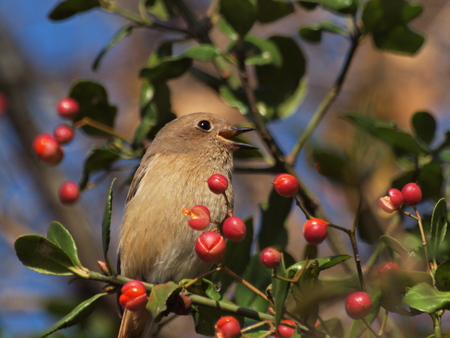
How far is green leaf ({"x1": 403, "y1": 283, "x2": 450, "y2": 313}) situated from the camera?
186cm

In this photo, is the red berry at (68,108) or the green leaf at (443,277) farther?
the red berry at (68,108)

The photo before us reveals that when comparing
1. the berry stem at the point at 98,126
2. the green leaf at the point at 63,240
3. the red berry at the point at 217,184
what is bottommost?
the berry stem at the point at 98,126

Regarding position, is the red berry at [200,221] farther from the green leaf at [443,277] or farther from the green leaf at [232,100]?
the green leaf at [232,100]

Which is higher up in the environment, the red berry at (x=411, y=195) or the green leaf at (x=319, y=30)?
the green leaf at (x=319, y=30)

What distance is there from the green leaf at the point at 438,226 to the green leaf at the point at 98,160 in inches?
60.9

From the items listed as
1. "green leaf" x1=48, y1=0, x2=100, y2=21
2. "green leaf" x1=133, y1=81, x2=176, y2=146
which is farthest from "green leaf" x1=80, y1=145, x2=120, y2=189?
"green leaf" x1=48, y1=0, x2=100, y2=21

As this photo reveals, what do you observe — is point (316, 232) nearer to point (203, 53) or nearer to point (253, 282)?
point (253, 282)

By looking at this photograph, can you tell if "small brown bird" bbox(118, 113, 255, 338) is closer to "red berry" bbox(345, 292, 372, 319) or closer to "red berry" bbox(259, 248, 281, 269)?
"red berry" bbox(259, 248, 281, 269)

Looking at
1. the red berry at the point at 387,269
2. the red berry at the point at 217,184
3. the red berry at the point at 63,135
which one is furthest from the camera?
the red berry at the point at 63,135

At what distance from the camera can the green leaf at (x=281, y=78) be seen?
327 centimetres

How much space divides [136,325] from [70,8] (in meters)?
1.76

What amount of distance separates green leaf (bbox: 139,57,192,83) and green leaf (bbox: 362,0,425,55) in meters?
0.81

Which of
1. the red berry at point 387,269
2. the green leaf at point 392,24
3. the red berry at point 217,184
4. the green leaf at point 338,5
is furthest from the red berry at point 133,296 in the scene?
the green leaf at point 392,24

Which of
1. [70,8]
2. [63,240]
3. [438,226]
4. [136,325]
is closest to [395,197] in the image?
[438,226]
